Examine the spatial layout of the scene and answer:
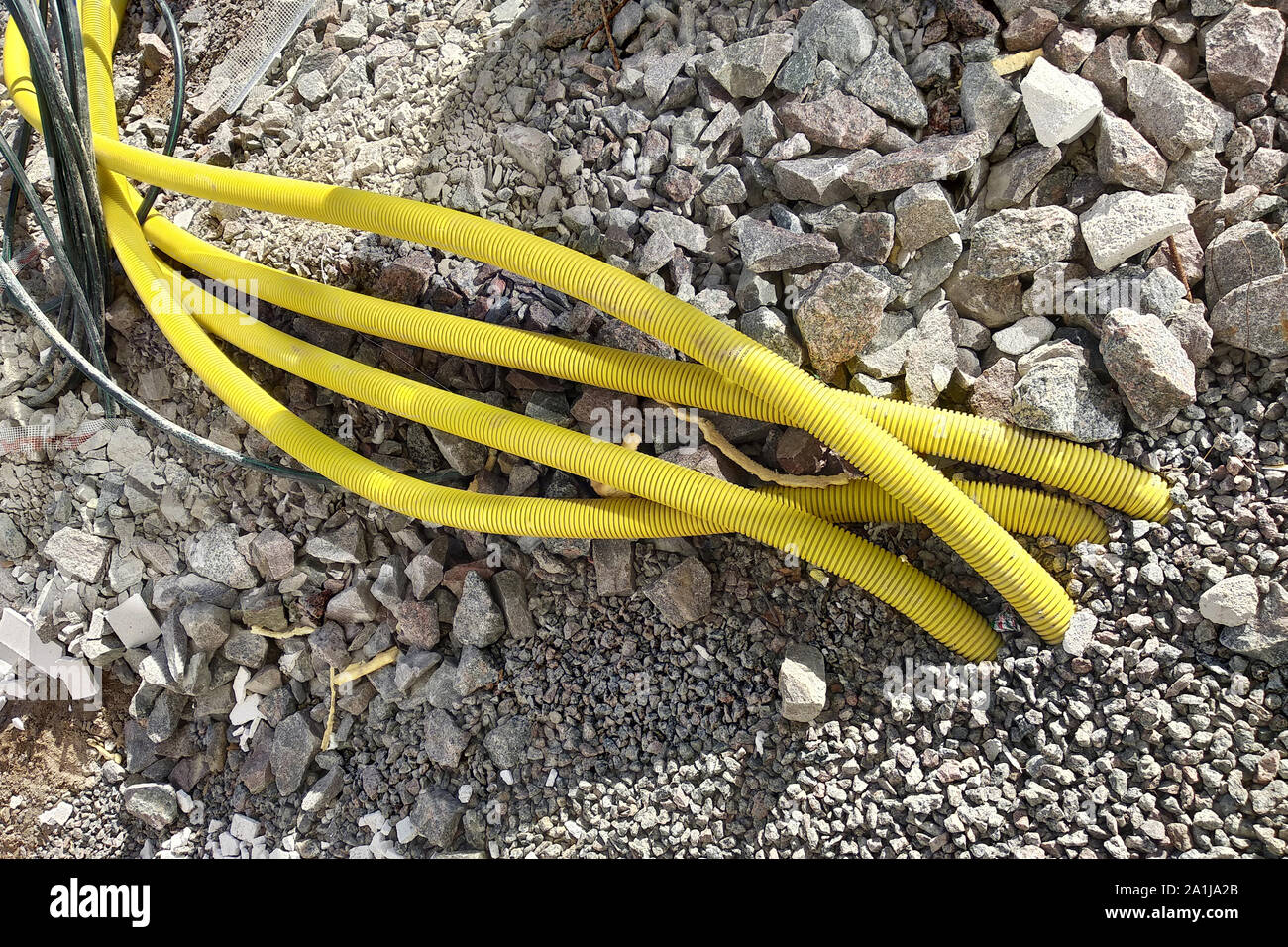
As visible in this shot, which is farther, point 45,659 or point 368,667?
point 45,659

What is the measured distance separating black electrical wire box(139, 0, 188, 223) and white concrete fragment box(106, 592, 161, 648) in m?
1.44

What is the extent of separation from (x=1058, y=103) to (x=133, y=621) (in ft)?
11.9

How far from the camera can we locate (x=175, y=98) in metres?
3.41

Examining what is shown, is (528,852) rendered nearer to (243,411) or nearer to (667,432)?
(667,432)

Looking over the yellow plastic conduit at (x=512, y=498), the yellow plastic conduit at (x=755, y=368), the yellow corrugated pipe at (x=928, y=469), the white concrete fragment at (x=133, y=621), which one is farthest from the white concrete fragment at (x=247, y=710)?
the yellow plastic conduit at (x=755, y=368)

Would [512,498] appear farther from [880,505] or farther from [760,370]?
[880,505]

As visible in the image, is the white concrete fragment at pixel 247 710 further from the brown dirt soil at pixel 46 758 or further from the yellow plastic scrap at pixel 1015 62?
the yellow plastic scrap at pixel 1015 62

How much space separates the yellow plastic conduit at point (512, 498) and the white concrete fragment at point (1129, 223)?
3.54ft

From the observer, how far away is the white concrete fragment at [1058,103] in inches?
101

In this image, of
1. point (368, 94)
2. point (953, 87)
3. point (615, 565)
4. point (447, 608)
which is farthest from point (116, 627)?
point (953, 87)

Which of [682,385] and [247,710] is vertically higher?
[682,385]

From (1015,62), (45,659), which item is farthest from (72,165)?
(1015,62)

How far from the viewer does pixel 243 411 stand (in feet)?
9.80

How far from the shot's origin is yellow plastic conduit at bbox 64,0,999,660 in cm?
256
